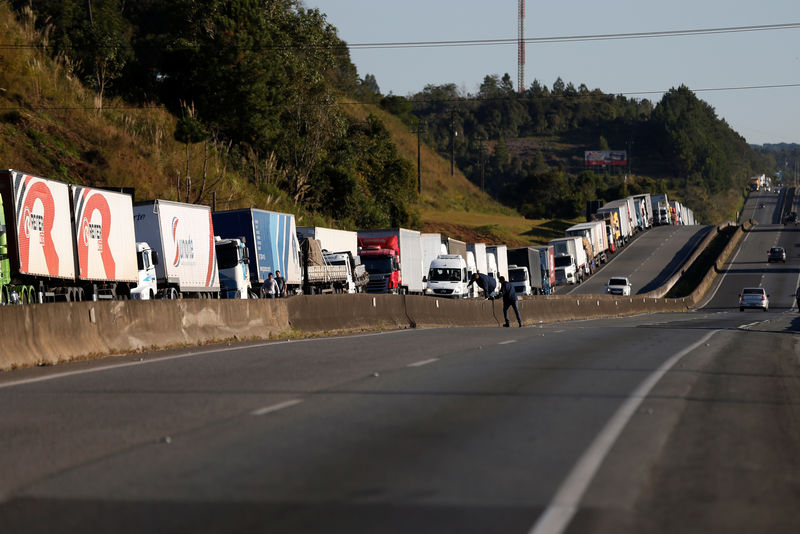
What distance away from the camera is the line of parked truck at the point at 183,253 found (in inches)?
1065

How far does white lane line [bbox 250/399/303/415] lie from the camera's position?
10.7m

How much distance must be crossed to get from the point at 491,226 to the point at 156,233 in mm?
91471

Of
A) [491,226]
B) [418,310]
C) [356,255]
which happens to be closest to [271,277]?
[418,310]

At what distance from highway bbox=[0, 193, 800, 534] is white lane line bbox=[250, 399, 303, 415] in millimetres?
48

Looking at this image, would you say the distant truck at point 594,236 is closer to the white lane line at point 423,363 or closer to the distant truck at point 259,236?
the distant truck at point 259,236

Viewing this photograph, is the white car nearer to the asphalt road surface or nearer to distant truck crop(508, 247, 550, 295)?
the asphalt road surface

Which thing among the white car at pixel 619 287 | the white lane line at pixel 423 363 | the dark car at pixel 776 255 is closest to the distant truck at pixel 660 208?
the dark car at pixel 776 255

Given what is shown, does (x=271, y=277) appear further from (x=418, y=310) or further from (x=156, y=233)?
(x=418, y=310)

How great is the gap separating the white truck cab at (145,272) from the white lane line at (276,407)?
2369 centimetres

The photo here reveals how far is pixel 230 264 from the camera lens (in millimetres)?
40156

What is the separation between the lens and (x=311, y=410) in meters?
10.8

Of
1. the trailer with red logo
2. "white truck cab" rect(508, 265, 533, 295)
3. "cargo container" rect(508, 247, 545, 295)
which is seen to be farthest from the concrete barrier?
"cargo container" rect(508, 247, 545, 295)

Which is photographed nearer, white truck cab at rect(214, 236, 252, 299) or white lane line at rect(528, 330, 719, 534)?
white lane line at rect(528, 330, 719, 534)

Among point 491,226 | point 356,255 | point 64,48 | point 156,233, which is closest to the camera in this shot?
point 156,233
